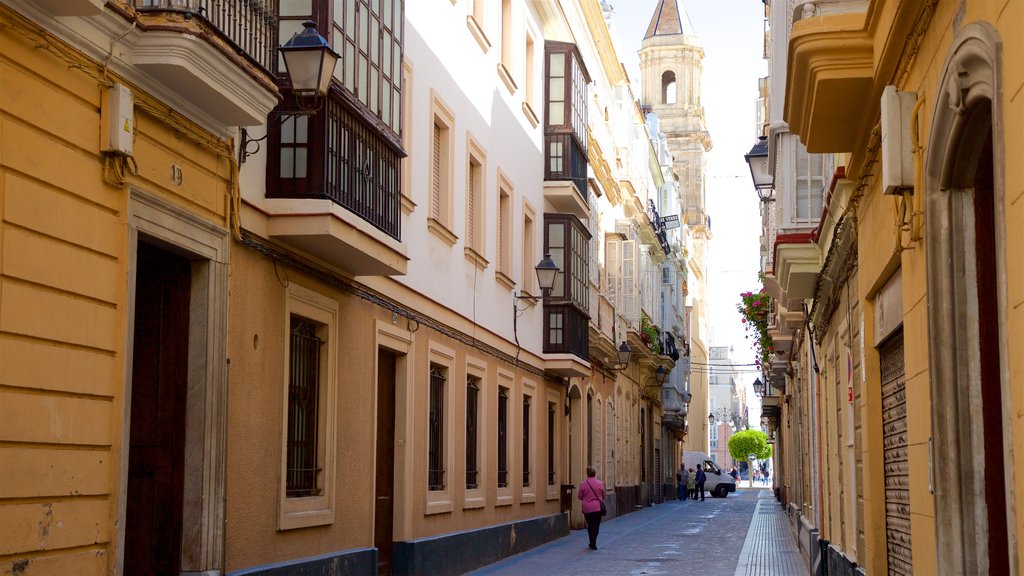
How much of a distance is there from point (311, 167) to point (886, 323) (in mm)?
4984

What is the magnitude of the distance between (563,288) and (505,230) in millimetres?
3111

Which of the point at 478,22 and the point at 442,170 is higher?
the point at 478,22

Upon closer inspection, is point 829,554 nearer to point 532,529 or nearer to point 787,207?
point 787,207

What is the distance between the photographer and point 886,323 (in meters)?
10.2

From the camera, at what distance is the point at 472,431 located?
1995 centimetres

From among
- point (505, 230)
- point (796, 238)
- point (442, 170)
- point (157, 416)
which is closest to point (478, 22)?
point (442, 170)

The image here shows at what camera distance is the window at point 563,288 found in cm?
2505

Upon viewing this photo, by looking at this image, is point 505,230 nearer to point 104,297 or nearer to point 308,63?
point 308,63

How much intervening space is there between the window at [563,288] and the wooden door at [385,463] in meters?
8.72

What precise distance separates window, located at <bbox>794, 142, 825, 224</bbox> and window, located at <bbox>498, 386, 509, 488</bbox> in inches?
274

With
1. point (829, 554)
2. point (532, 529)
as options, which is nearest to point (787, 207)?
point (829, 554)

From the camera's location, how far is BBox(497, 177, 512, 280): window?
72.0ft

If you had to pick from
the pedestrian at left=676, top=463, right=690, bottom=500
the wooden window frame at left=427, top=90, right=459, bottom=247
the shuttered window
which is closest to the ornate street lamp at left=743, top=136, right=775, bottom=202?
the wooden window frame at left=427, top=90, right=459, bottom=247

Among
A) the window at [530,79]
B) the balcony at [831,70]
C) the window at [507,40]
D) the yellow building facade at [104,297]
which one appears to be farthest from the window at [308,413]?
the window at [530,79]
